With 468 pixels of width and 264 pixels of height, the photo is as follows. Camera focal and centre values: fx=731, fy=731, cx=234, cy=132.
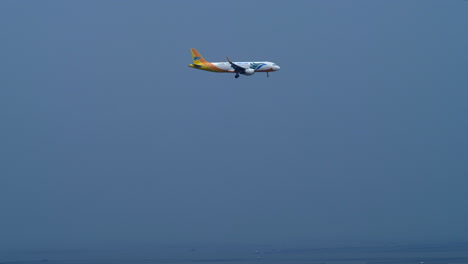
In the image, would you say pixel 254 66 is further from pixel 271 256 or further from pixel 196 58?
pixel 271 256

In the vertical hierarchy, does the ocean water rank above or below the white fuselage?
below

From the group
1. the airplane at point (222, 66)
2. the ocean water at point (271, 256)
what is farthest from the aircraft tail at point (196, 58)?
the ocean water at point (271, 256)

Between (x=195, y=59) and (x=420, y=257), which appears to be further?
(x=420, y=257)

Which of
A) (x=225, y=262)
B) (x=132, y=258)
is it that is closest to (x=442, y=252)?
(x=225, y=262)

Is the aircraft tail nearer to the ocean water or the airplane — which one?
the airplane

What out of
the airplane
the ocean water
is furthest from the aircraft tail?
the ocean water

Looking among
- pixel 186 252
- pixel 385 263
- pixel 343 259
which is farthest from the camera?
pixel 186 252

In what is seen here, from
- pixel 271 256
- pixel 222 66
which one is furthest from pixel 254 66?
pixel 271 256

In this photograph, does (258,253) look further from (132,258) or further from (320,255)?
(132,258)

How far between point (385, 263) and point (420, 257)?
43.2 ft

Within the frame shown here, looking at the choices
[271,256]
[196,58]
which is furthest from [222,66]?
[271,256]

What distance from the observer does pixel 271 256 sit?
111938 millimetres

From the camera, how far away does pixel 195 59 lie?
83.5 m

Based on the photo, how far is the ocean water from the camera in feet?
333
